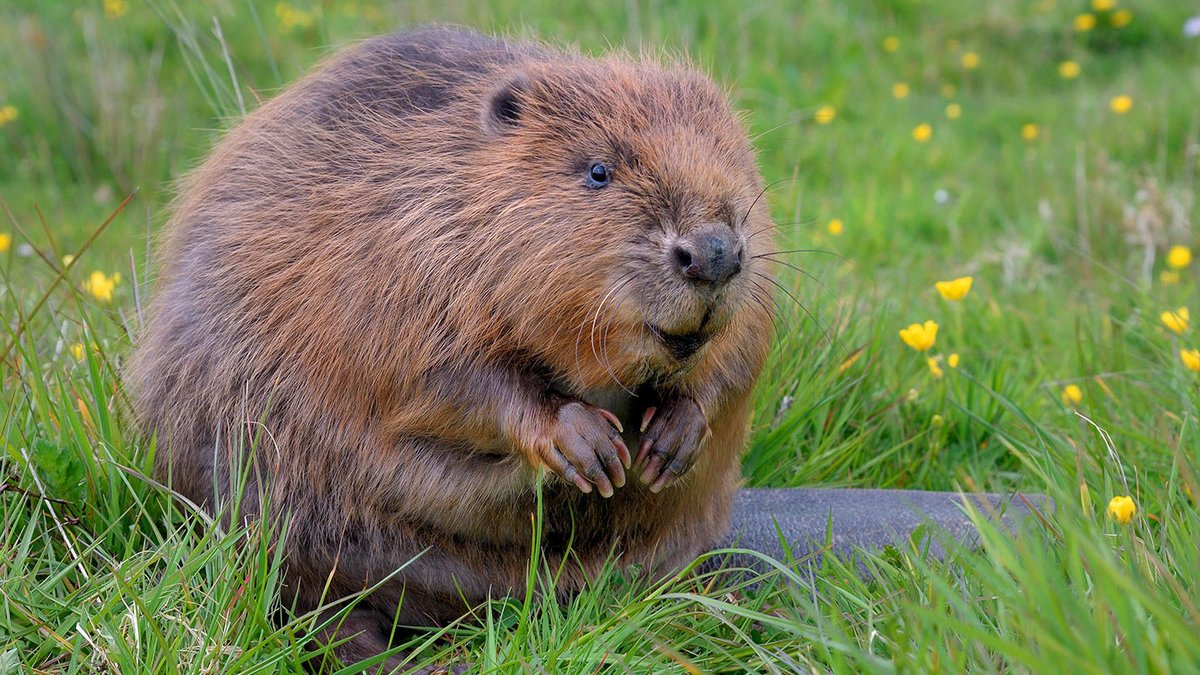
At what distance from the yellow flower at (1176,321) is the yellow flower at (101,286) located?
263cm

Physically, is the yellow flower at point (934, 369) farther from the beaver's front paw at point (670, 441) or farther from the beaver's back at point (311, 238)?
the beaver's back at point (311, 238)

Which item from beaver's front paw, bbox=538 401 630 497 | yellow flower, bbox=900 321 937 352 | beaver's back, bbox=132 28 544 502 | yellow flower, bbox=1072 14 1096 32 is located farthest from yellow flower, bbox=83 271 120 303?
yellow flower, bbox=1072 14 1096 32

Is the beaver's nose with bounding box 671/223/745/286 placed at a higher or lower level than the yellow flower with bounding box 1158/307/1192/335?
higher

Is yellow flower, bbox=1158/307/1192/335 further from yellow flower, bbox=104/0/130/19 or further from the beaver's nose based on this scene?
yellow flower, bbox=104/0/130/19

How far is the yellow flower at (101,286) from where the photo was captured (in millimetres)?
3418

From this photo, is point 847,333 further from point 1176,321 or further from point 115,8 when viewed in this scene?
point 115,8

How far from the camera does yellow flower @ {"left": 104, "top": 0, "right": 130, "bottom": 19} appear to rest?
6.57 metres

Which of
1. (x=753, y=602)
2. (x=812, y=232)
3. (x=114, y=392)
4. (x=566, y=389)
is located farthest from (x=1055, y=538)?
(x=812, y=232)

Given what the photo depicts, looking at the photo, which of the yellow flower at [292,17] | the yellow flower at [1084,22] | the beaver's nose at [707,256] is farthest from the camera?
the yellow flower at [1084,22]

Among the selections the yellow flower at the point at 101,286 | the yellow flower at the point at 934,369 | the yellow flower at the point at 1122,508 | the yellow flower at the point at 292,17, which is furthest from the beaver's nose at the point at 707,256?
the yellow flower at the point at 292,17

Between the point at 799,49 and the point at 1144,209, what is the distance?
2.14 m

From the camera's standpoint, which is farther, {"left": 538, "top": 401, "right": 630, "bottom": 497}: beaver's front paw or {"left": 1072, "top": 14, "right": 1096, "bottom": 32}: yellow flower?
{"left": 1072, "top": 14, "right": 1096, "bottom": 32}: yellow flower

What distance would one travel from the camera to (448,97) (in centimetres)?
261

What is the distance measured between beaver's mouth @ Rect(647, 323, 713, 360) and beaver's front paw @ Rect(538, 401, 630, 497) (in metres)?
0.19
